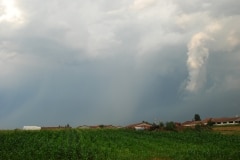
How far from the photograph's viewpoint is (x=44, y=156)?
38.5m

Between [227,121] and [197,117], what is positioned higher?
[197,117]

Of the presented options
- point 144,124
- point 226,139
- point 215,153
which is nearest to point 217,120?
point 144,124

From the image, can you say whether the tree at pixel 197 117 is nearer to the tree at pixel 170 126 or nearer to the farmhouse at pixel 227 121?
the farmhouse at pixel 227 121

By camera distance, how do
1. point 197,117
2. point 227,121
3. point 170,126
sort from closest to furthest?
point 170,126, point 227,121, point 197,117

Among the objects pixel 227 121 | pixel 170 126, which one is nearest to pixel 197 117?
pixel 227 121

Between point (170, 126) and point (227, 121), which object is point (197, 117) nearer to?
point (227, 121)

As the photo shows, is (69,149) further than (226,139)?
No

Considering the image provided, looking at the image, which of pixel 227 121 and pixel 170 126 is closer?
pixel 170 126

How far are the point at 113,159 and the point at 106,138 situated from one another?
82.7 ft

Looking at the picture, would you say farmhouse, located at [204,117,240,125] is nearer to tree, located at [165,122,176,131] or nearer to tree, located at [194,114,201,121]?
tree, located at [194,114,201,121]

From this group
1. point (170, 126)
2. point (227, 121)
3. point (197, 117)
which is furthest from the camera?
point (197, 117)

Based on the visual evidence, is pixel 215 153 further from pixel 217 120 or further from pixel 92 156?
pixel 217 120

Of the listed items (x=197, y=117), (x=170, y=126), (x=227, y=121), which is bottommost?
(x=170, y=126)

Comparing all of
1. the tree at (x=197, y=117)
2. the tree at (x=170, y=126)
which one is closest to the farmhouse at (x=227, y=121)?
the tree at (x=197, y=117)
